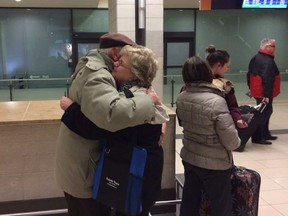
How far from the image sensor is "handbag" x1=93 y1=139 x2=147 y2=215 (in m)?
1.59

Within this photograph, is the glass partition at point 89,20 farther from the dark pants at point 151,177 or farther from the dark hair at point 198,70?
the dark pants at point 151,177

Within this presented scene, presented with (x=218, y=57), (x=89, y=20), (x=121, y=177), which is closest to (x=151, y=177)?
(x=121, y=177)

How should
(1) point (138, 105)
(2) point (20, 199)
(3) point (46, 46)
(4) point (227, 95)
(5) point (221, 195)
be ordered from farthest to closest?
1. (3) point (46, 46)
2. (2) point (20, 199)
3. (4) point (227, 95)
4. (5) point (221, 195)
5. (1) point (138, 105)

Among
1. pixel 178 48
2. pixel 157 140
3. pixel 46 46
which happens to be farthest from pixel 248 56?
pixel 157 140

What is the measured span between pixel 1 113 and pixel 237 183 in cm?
178

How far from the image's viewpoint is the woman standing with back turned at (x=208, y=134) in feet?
7.13

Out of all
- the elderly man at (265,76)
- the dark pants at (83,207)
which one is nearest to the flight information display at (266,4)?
the elderly man at (265,76)

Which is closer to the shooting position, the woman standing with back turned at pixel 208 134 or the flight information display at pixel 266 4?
the woman standing with back turned at pixel 208 134

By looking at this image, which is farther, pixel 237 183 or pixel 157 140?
pixel 237 183

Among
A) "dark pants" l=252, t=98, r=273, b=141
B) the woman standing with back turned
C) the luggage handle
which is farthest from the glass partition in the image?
the woman standing with back turned

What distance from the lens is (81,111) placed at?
1.61 metres

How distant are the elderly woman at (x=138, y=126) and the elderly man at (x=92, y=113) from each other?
0.05m

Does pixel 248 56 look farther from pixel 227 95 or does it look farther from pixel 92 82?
pixel 92 82

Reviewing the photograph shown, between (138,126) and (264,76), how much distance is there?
12.7ft
